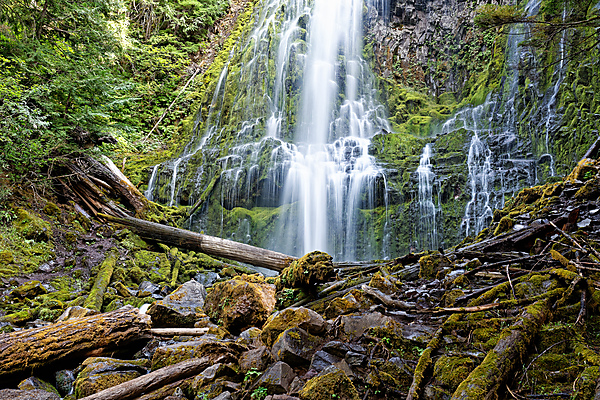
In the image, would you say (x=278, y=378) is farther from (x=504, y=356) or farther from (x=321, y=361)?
(x=504, y=356)

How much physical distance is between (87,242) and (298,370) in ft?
23.6

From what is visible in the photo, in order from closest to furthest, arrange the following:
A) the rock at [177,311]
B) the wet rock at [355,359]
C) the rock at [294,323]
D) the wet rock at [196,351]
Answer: the wet rock at [355,359]
the rock at [294,323]
the wet rock at [196,351]
the rock at [177,311]

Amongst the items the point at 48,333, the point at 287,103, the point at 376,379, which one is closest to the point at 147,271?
the point at 48,333

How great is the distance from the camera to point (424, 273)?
4.02 m

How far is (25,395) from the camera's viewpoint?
255 centimetres

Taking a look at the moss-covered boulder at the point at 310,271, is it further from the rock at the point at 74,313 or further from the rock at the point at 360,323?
the rock at the point at 74,313

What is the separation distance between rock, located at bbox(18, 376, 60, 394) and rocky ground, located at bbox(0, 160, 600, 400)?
Answer: 13 mm

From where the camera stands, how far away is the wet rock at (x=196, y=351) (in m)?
2.84

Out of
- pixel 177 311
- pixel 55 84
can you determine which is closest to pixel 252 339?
pixel 177 311

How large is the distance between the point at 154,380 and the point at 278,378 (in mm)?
1162

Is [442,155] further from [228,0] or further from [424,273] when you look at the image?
[228,0]

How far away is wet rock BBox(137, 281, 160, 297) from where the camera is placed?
20.3 ft

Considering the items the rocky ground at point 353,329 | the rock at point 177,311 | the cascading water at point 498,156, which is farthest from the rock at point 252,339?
the cascading water at point 498,156

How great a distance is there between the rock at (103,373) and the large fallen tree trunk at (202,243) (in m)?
3.80
